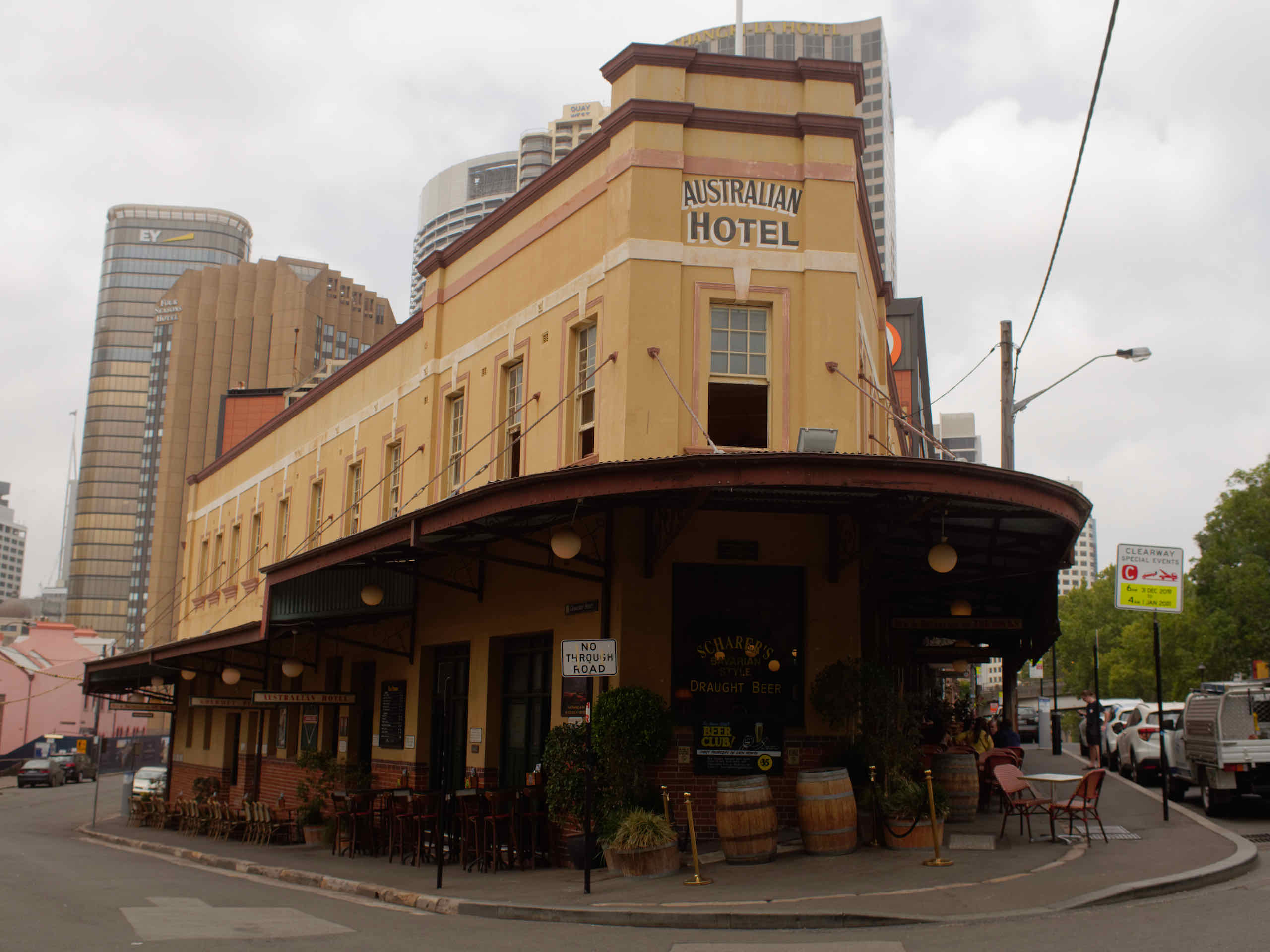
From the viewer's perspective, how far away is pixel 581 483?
12.2 m

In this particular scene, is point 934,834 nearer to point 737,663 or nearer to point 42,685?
point 737,663

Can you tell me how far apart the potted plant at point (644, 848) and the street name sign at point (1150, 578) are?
7.22 meters

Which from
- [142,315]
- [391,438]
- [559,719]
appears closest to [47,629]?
[391,438]

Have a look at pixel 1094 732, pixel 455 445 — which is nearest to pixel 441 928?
pixel 455 445

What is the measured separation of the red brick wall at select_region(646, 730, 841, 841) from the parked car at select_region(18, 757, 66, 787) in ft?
166

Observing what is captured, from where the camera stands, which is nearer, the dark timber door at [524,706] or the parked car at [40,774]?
the dark timber door at [524,706]

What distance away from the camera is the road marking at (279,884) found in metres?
12.5

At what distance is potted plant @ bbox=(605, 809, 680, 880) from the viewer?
483 inches

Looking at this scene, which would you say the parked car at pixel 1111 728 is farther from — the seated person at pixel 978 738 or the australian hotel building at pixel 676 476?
the australian hotel building at pixel 676 476

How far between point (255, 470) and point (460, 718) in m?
16.3

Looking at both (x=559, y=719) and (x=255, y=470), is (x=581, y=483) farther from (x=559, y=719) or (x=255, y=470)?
(x=255, y=470)

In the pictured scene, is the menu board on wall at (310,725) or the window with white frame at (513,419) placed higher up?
the window with white frame at (513,419)

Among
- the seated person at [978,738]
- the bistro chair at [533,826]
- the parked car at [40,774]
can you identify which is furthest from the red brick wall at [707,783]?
the parked car at [40,774]

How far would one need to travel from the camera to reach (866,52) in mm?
155875
